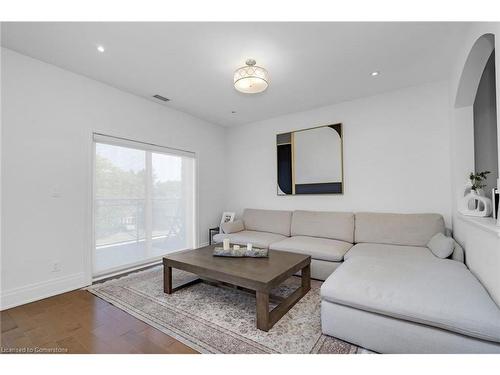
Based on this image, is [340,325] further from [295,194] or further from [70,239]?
[70,239]

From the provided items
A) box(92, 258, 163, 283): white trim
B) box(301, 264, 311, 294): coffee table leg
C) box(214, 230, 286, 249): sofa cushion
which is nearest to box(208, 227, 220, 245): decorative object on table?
box(214, 230, 286, 249): sofa cushion

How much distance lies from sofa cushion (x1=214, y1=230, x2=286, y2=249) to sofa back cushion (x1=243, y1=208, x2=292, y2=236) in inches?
5.1

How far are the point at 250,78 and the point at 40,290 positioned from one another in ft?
10.1

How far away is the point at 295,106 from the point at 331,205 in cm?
173

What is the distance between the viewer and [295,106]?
3.83m

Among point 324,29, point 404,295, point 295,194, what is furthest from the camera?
point 295,194

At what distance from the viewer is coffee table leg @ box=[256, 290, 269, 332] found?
1.81m

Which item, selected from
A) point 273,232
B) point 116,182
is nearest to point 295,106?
point 273,232

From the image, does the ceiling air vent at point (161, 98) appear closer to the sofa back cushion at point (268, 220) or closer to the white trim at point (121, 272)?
the sofa back cushion at point (268, 220)

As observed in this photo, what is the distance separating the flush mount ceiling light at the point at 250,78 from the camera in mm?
2242

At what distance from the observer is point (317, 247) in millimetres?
2947

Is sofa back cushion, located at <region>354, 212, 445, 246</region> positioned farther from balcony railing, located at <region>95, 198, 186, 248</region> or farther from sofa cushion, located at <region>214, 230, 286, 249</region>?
balcony railing, located at <region>95, 198, 186, 248</region>

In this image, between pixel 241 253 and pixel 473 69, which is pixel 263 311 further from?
pixel 473 69
